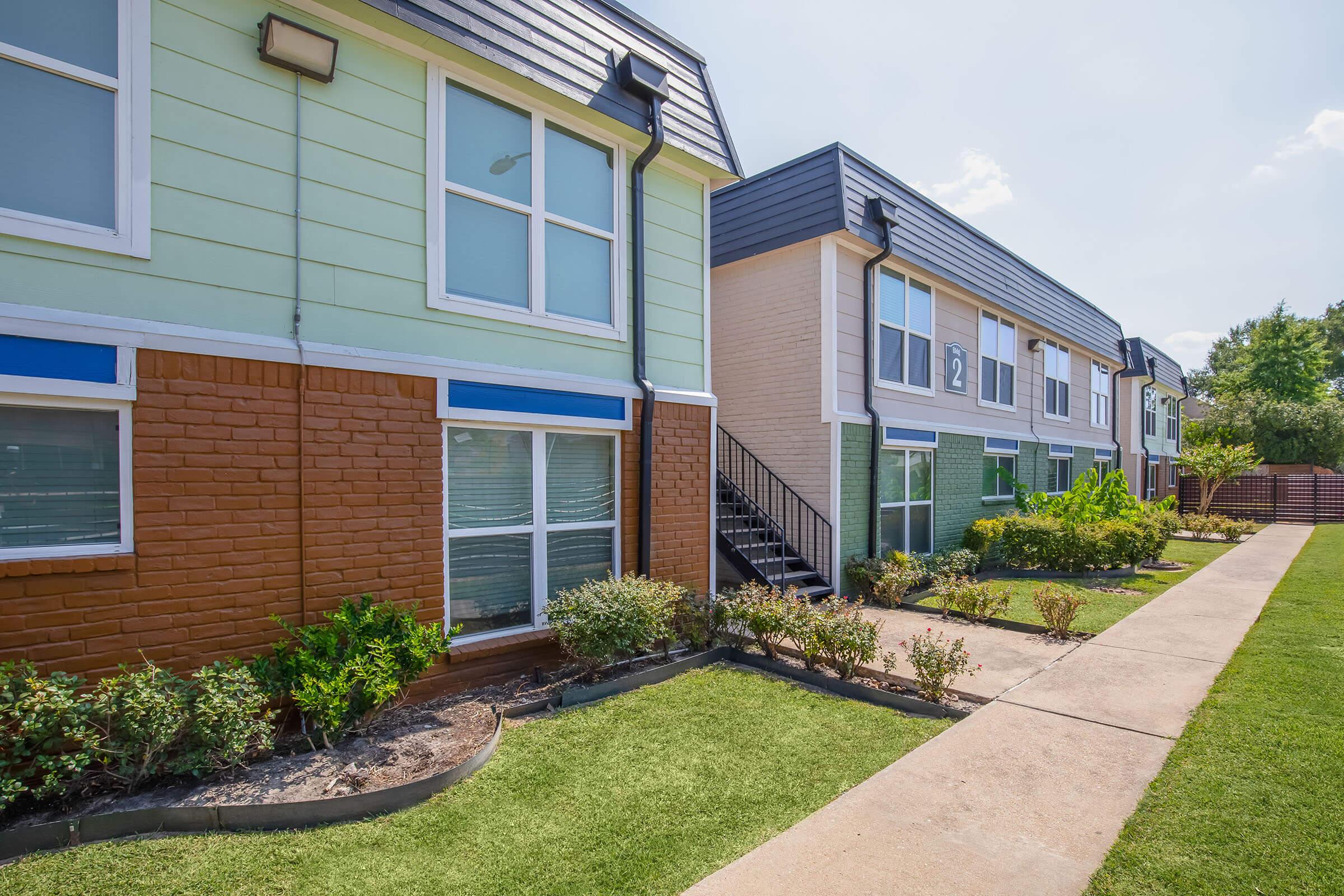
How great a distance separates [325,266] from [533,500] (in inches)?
94.2

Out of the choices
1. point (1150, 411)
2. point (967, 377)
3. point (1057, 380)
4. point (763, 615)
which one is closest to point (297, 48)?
point (763, 615)

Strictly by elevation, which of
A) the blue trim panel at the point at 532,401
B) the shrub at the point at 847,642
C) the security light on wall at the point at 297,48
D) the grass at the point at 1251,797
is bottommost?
the grass at the point at 1251,797

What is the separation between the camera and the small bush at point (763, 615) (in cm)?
600

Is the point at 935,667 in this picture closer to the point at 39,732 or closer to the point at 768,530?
the point at 768,530

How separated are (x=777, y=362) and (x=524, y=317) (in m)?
5.15

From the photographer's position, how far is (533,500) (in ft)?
18.3

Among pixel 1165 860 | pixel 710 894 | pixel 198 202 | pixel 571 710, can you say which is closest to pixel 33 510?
pixel 198 202

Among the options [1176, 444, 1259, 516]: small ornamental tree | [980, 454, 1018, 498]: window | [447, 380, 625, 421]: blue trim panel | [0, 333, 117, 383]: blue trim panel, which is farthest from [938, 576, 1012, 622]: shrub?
[1176, 444, 1259, 516]: small ornamental tree

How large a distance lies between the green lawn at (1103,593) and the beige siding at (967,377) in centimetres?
299

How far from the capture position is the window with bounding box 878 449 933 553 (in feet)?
33.1

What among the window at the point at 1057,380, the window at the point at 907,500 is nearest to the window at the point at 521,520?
the window at the point at 907,500

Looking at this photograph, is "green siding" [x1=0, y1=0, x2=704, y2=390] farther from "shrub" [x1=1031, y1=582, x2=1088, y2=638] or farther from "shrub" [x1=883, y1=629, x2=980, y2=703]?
"shrub" [x1=1031, y1=582, x2=1088, y2=638]

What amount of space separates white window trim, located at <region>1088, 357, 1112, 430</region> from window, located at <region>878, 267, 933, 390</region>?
32.2ft

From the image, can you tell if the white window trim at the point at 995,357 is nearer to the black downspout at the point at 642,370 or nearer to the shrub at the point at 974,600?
the shrub at the point at 974,600
